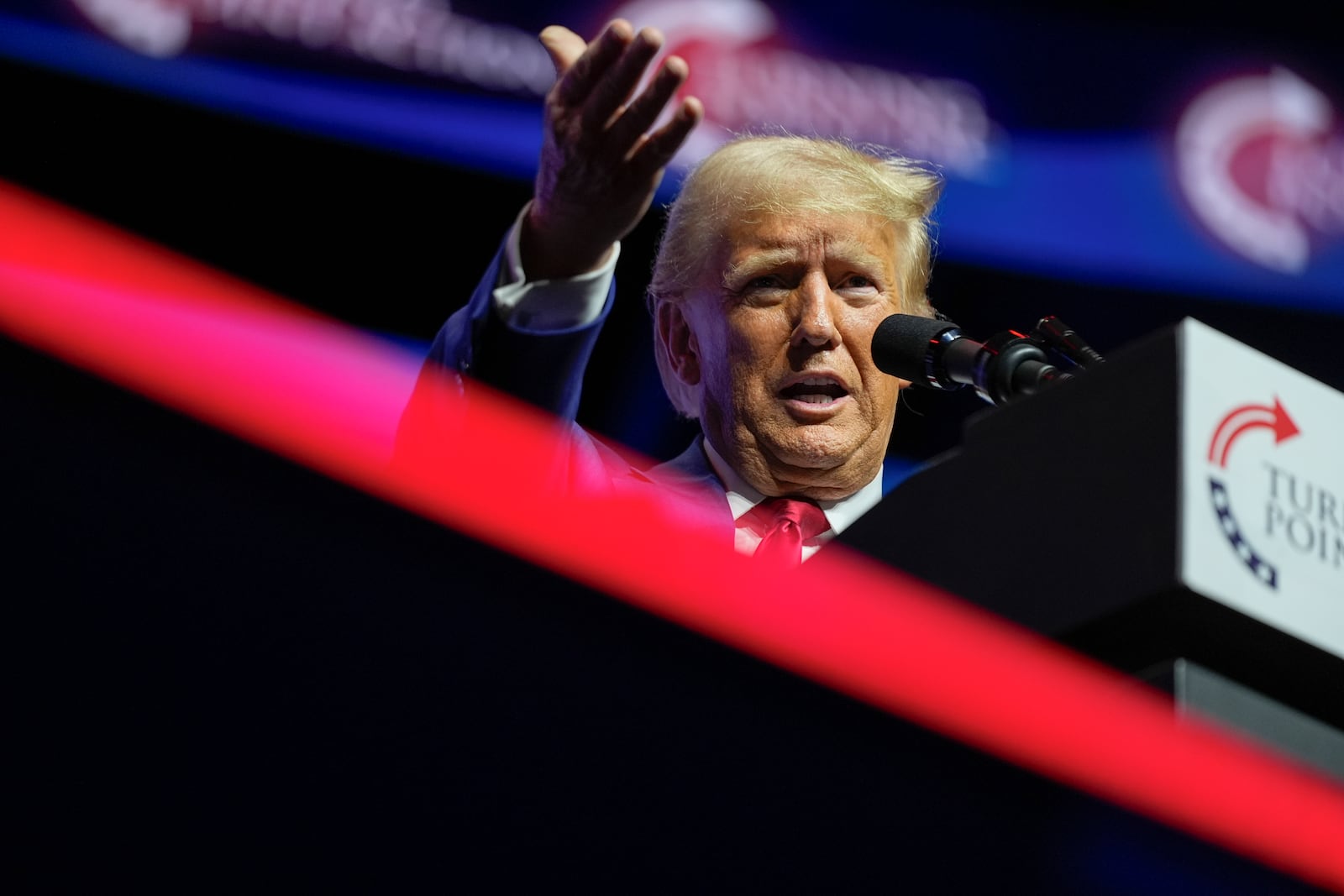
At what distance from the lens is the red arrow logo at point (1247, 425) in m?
0.79

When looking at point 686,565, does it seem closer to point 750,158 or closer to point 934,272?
point 750,158

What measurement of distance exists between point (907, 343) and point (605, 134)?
303mm

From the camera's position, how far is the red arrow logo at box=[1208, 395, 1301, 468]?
0.79 m

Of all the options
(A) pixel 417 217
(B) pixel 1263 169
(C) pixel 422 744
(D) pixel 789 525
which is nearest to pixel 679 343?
(D) pixel 789 525

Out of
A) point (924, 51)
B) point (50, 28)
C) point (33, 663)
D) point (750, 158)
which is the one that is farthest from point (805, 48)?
point (33, 663)

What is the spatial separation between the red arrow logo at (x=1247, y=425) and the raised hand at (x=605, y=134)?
51cm

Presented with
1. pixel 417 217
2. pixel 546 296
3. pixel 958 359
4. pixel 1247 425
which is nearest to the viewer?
pixel 1247 425

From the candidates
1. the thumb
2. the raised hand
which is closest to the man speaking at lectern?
the raised hand

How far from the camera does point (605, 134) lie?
1.26 meters

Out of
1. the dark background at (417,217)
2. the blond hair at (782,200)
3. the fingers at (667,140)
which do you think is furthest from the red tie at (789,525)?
the dark background at (417,217)

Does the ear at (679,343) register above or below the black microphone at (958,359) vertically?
above

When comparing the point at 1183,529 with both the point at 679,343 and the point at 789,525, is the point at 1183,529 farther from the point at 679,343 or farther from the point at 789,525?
the point at 679,343

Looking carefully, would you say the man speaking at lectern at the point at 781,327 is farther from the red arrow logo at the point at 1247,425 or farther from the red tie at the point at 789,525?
the red arrow logo at the point at 1247,425

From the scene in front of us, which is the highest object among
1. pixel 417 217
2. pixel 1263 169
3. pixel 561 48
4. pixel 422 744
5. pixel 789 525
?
pixel 1263 169
